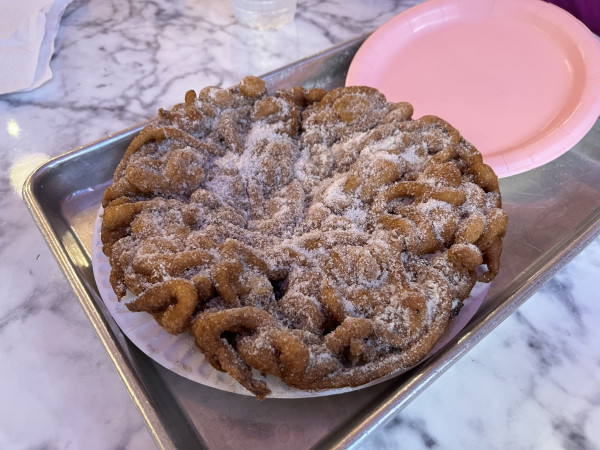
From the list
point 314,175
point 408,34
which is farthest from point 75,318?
point 408,34

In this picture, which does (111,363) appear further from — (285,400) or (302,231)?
(302,231)

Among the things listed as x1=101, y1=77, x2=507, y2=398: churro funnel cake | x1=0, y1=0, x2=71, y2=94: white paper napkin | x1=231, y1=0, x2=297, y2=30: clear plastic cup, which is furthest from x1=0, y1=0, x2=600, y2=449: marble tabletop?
x1=231, y1=0, x2=297, y2=30: clear plastic cup

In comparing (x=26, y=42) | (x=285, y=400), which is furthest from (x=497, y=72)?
(x=26, y=42)

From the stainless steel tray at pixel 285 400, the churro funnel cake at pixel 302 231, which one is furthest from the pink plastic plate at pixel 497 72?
the churro funnel cake at pixel 302 231

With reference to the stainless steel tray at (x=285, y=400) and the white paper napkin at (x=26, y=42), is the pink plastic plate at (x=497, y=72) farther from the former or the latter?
the white paper napkin at (x=26, y=42)

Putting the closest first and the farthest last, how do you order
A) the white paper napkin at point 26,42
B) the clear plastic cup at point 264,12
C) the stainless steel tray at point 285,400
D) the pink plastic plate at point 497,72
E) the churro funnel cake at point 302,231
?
the churro funnel cake at point 302,231 < the stainless steel tray at point 285,400 < the pink plastic plate at point 497,72 < the white paper napkin at point 26,42 < the clear plastic cup at point 264,12

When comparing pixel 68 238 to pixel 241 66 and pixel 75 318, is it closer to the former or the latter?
pixel 75 318

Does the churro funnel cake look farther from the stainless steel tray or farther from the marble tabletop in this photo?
the marble tabletop

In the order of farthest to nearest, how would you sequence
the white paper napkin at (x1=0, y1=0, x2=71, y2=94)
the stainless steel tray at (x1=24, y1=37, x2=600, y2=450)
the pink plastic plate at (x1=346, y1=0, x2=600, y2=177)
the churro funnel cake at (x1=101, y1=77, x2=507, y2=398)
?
1. the white paper napkin at (x1=0, y1=0, x2=71, y2=94)
2. the pink plastic plate at (x1=346, y1=0, x2=600, y2=177)
3. the stainless steel tray at (x1=24, y1=37, x2=600, y2=450)
4. the churro funnel cake at (x1=101, y1=77, x2=507, y2=398)
